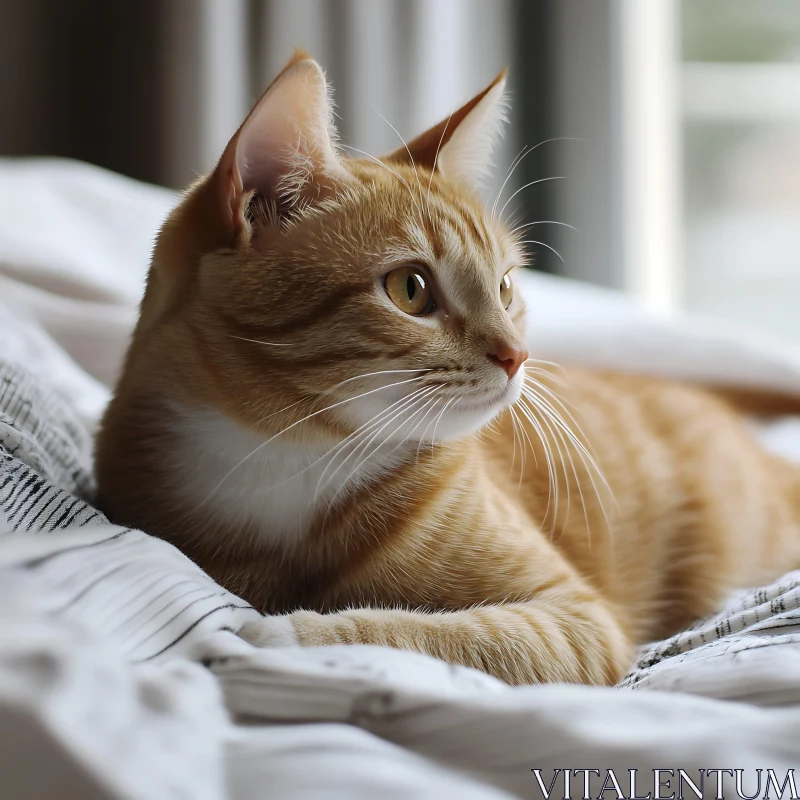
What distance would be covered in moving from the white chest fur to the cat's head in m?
0.03

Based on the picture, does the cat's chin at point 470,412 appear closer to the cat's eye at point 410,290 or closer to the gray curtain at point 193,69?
the cat's eye at point 410,290

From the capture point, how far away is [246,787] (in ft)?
1.70

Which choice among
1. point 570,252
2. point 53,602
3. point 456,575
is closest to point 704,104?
point 570,252

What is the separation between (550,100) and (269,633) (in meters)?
2.87

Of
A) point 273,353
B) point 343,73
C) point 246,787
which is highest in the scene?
point 343,73

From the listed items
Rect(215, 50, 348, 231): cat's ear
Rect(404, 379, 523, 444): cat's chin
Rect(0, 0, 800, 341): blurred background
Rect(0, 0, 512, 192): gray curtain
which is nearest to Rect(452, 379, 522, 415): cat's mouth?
Rect(404, 379, 523, 444): cat's chin

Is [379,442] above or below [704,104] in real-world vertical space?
below

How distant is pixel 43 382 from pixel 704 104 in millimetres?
3166

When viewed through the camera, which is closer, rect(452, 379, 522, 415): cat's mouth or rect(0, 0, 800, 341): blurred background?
rect(452, 379, 522, 415): cat's mouth

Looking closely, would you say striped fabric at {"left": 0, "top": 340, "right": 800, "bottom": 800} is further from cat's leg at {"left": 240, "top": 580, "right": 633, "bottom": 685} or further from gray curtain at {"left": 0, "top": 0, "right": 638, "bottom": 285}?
gray curtain at {"left": 0, "top": 0, "right": 638, "bottom": 285}

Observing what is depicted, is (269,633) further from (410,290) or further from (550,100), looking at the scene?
(550,100)

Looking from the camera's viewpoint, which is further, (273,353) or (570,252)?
(570,252)

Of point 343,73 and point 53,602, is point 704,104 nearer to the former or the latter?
point 343,73

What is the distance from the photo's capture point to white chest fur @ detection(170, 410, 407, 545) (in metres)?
0.94
